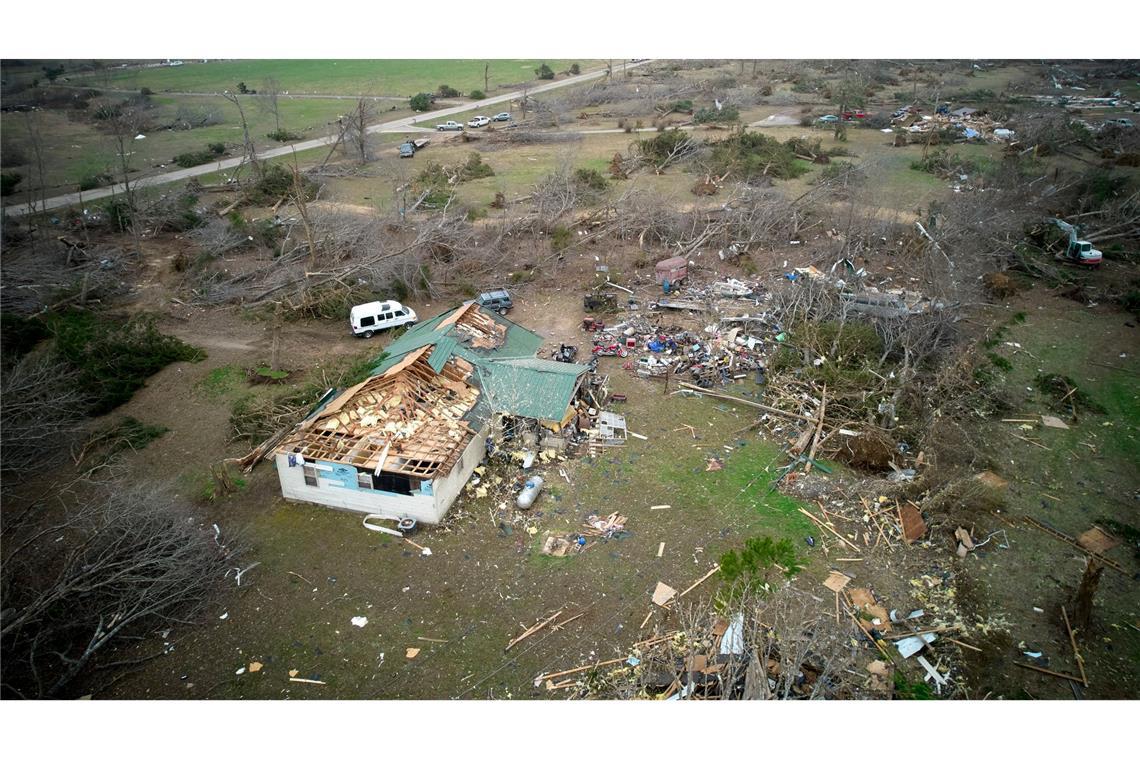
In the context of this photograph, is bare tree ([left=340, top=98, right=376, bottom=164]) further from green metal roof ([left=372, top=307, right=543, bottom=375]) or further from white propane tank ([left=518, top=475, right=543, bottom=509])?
Answer: white propane tank ([left=518, top=475, right=543, bottom=509])

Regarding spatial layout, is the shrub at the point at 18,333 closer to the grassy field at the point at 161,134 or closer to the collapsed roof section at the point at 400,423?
the collapsed roof section at the point at 400,423

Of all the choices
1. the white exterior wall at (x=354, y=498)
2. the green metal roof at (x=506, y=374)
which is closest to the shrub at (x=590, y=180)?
the green metal roof at (x=506, y=374)

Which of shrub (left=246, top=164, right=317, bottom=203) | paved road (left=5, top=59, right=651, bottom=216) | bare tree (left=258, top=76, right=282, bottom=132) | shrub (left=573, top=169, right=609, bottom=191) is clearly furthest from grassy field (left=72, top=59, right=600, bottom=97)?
shrub (left=573, top=169, right=609, bottom=191)

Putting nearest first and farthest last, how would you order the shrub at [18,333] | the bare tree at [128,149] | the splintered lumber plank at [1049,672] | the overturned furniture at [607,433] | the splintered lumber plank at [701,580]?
the splintered lumber plank at [1049,672] < the splintered lumber plank at [701,580] < the overturned furniture at [607,433] < the shrub at [18,333] < the bare tree at [128,149]

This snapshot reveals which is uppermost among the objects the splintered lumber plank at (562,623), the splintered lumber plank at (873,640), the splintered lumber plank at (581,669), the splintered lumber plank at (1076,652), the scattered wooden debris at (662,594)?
the splintered lumber plank at (1076,652)

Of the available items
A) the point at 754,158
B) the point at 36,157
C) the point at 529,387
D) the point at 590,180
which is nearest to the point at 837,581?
the point at 529,387

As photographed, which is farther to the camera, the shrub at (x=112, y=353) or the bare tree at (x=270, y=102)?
the bare tree at (x=270, y=102)

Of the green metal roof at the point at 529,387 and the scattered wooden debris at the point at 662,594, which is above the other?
the green metal roof at the point at 529,387
